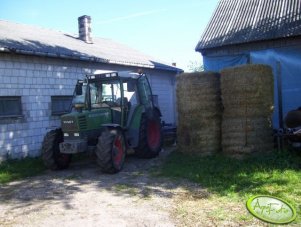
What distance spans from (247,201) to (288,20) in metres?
8.98

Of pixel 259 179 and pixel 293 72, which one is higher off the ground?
pixel 293 72

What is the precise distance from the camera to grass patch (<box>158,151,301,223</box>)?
5.79 meters

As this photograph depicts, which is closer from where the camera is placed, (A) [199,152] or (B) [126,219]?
(B) [126,219]

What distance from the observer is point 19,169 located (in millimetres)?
8648

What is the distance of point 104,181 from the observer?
7215 millimetres

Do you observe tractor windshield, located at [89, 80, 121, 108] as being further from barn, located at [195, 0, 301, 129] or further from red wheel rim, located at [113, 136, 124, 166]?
barn, located at [195, 0, 301, 129]

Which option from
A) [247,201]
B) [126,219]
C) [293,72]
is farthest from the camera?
[293,72]

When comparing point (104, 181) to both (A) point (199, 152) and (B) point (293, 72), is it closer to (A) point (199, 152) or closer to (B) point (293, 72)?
(A) point (199, 152)

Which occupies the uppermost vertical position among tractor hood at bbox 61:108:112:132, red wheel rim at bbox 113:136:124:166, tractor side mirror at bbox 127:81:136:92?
tractor side mirror at bbox 127:81:136:92

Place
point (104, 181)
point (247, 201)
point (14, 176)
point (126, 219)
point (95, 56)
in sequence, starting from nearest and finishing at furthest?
point (126, 219)
point (247, 201)
point (104, 181)
point (14, 176)
point (95, 56)

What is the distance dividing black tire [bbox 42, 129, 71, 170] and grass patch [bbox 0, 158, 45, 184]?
403mm

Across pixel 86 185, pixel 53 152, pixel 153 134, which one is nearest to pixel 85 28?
pixel 153 134

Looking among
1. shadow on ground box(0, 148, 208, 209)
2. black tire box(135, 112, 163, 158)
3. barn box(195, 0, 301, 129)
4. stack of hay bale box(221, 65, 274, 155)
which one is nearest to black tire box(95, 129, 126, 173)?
shadow on ground box(0, 148, 208, 209)

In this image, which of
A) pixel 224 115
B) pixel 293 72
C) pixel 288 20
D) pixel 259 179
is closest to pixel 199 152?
pixel 224 115
